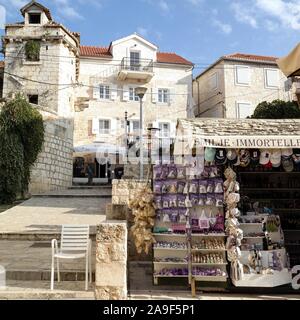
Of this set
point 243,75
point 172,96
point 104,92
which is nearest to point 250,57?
point 243,75

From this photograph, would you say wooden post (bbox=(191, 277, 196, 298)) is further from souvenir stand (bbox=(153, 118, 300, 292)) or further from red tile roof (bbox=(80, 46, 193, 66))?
red tile roof (bbox=(80, 46, 193, 66))

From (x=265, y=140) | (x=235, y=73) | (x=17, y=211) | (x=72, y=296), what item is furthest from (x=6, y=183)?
(x=235, y=73)

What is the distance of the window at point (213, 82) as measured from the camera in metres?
30.6

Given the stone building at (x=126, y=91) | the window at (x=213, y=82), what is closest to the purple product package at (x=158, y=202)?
the stone building at (x=126, y=91)

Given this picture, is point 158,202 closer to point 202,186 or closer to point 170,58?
point 202,186

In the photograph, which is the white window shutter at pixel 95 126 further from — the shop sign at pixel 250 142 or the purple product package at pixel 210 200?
the shop sign at pixel 250 142

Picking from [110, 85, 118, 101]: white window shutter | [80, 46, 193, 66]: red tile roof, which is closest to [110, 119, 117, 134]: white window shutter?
[110, 85, 118, 101]: white window shutter

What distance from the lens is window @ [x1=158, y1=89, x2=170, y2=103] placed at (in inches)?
1192

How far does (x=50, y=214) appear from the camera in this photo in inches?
571

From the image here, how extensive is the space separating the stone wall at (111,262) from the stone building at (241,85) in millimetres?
25044

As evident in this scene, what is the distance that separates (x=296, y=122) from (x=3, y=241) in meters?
8.47

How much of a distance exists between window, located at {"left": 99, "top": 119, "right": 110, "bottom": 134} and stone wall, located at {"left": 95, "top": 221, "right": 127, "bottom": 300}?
Result: 23568mm

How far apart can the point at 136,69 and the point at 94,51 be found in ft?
13.2

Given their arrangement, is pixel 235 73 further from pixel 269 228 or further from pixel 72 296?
pixel 72 296
